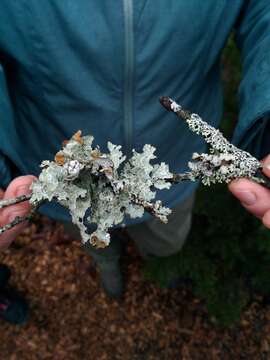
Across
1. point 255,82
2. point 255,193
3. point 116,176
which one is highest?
point 255,82

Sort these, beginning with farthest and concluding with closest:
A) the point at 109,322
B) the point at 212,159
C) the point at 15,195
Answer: the point at 109,322 < the point at 15,195 < the point at 212,159

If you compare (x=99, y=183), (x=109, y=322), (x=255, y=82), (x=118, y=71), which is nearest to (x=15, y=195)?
(x=99, y=183)

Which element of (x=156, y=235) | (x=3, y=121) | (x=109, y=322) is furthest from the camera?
(x=109, y=322)

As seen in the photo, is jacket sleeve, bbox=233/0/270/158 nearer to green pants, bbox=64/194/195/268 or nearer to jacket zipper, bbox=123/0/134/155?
jacket zipper, bbox=123/0/134/155

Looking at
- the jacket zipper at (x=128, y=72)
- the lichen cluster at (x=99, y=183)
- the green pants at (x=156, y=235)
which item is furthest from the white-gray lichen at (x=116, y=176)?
the green pants at (x=156, y=235)

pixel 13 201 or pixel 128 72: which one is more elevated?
pixel 128 72

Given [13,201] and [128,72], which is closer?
[13,201]

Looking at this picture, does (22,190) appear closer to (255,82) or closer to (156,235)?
(255,82)
